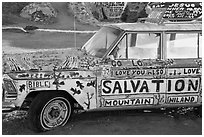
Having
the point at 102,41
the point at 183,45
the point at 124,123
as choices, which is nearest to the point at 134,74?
the point at 102,41

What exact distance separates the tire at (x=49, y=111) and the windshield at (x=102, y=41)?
0.91m

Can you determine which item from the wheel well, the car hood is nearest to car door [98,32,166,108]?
the car hood

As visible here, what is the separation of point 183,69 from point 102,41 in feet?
4.63

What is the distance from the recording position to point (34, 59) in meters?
5.12

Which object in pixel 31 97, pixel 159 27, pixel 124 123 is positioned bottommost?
pixel 124 123

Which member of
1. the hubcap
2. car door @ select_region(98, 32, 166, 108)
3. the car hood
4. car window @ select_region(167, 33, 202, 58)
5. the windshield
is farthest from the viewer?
car window @ select_region(167, 33, 202, 58)

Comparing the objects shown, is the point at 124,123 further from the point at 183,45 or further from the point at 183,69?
the point at 183,45

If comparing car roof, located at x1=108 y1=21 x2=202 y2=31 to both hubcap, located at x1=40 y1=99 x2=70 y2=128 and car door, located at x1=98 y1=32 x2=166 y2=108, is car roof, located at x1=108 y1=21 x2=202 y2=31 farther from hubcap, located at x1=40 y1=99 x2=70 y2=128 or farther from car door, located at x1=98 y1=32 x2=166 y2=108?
hubcap, located at x1=40 y1=99 x2=70 y2=128

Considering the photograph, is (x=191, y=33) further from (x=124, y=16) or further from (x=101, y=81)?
(x=124, y=16)

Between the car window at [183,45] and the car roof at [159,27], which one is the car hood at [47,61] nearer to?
the car roof at [159,27]

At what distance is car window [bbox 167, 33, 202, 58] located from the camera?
5.46 metres

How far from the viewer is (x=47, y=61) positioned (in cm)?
509

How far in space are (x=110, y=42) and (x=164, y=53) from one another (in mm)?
903

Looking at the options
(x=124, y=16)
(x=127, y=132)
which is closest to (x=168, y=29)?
(x=127, y=132)
